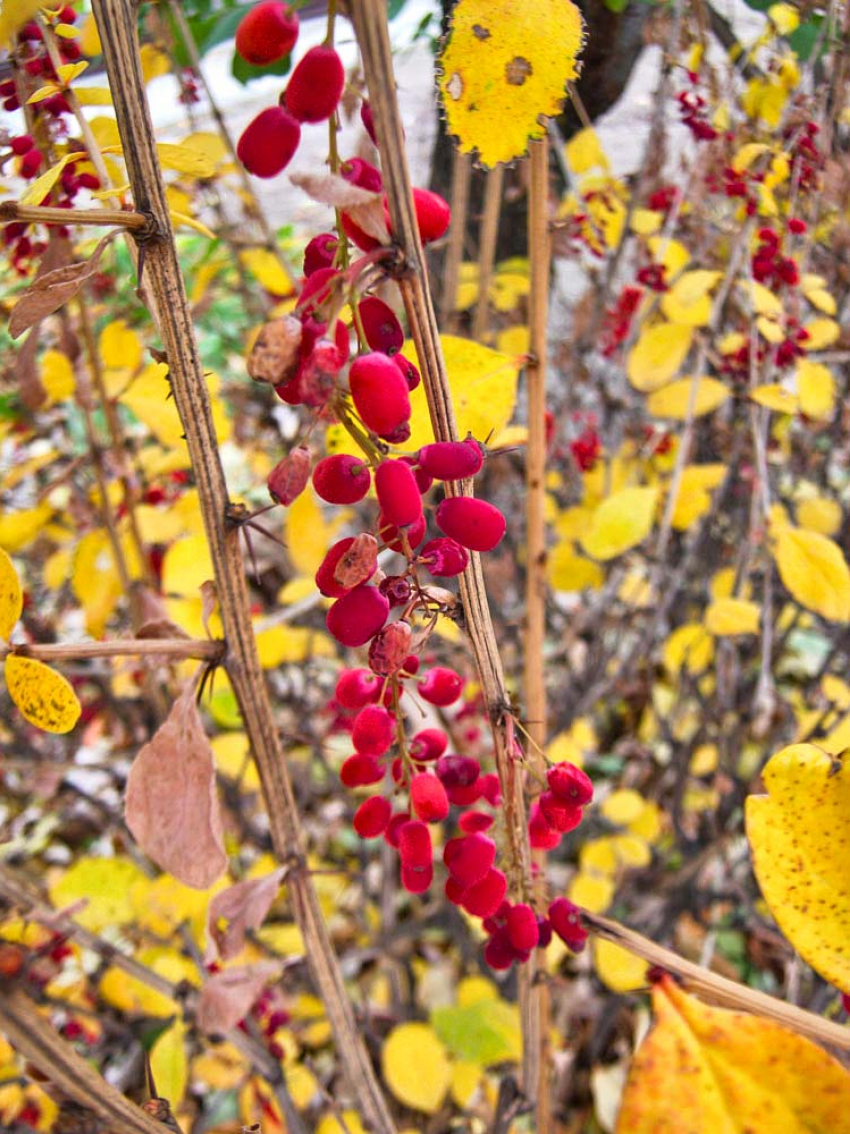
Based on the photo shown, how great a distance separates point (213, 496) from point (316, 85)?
0.60ft

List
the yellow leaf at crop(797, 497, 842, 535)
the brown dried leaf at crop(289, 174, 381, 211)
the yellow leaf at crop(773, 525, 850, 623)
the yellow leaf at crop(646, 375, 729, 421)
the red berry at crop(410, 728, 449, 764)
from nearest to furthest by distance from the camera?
the brown dried leaf at crop(289, 174, 381, 211) < the red berry at crop(410, 728, 449, 764) < the yellow leaf at crop(773, 525, 850, 623) < the yellow leaf at crop(646, 375, 729, 421) < the yellow leaf at crop(797, 497, 842, 535)

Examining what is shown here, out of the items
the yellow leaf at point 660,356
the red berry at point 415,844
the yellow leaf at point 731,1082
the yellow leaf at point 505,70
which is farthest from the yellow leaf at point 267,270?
the yellow leaf at point 731,1082

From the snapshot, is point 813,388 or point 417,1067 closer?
point 813,388

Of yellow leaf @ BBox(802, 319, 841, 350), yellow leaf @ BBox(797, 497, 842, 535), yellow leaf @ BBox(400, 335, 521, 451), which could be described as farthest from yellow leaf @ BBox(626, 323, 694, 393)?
yellow leaf @ BBox(400, 335, 521, 451)

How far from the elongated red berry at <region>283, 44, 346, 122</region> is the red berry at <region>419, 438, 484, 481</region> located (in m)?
0.13

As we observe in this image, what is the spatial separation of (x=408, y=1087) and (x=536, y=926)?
879 mm

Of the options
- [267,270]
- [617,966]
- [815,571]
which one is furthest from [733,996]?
[267,270]

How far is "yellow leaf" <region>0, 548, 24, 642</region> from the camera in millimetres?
401

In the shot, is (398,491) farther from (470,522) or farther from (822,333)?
(822,333)

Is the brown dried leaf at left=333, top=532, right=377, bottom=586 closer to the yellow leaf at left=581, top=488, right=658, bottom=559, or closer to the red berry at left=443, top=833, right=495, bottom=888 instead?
the red berry at left=443, top=833, right=495, bottom=888

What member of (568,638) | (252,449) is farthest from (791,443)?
(252,449)

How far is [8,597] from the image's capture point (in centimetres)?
41

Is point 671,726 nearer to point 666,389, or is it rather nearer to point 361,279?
point 666,389

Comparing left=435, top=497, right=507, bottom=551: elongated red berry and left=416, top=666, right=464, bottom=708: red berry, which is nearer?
left=435, top=497, right=507, bottom=551: elongated red berry
